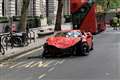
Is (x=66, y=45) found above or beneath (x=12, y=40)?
above

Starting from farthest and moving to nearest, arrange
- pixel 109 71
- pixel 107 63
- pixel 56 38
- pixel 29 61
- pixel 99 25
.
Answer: pixel 99 25
pixel 56 38
pixel 29 61
pixel 107 63
pixel 109 71

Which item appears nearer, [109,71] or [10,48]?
[109,71]

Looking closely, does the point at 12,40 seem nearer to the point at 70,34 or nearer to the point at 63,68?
the point at 70,34

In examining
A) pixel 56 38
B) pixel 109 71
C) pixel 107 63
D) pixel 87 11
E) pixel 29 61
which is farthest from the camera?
pixel 87 11

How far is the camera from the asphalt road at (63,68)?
1703 cm

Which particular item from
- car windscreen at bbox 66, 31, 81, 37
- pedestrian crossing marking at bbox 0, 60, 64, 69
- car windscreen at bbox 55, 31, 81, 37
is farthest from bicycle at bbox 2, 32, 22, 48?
pedestrian crossing marking at bbox 0, 60, 64, 69

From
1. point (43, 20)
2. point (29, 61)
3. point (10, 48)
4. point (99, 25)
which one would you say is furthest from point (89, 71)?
point (43, 20)

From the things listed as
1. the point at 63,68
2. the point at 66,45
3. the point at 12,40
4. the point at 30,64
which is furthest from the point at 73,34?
the point at 63,68

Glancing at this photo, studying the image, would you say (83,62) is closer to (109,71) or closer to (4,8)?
(109,71)

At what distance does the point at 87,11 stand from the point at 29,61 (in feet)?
90.4

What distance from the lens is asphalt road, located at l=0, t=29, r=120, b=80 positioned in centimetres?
1703

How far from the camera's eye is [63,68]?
20031mm

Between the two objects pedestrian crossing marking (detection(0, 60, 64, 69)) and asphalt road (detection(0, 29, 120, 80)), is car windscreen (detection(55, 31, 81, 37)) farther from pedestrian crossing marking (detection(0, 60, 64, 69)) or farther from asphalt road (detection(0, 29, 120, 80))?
pedestrian crossing marking (detection(0, 60, 64, 69))

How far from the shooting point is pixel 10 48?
30.8m
